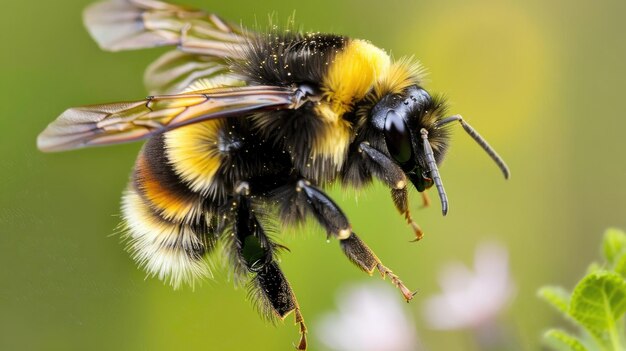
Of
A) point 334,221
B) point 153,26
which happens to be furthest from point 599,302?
point 153,26

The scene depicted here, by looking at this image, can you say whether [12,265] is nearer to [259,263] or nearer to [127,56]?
[259,263]

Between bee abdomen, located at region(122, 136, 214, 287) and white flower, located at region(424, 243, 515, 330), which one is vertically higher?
bee abdomen, located at region(122, 136, 214, 287)

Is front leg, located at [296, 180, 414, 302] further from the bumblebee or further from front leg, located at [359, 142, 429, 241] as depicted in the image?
front leg, located at [359, 142, 429, 241]

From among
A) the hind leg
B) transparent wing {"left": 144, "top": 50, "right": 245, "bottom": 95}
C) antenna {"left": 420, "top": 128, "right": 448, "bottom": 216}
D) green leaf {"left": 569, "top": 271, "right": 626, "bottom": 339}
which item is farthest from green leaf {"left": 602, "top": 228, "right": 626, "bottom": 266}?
transparent wing {"left": 144, "top": 50, "right": 245, "bottom": 95}

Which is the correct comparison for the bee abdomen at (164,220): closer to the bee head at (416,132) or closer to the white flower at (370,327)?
the bee head at (416,132)

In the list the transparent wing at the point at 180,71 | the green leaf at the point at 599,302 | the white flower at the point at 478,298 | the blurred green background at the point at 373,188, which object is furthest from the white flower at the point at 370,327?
Answer: the green leaf at the point at 599,302

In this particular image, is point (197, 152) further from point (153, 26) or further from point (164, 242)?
point (153, 26)
